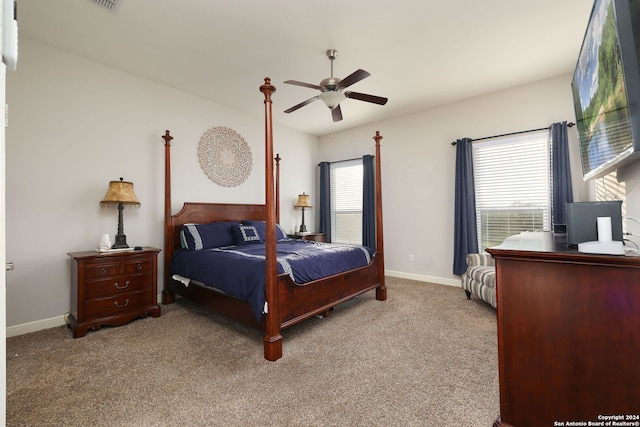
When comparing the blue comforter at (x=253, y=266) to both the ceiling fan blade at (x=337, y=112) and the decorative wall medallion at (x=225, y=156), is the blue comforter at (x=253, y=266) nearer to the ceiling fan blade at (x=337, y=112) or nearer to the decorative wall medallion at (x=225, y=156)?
the decorative wall medallion at (x=225, y=156)

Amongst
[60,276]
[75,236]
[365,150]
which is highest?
[365,150]

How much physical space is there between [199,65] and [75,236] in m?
2.21

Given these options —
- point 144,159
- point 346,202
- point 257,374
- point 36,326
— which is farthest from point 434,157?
point 36,326

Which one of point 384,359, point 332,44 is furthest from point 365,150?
point 384,359

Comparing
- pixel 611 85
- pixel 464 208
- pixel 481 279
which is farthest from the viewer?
pixel 464 208

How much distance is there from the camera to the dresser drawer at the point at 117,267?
8.62 ft

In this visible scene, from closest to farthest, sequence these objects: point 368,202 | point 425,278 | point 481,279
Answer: point 481,279, point 425,278, point 368,202

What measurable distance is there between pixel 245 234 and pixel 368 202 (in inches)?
85.6

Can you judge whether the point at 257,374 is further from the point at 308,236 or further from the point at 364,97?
the point at 308,236

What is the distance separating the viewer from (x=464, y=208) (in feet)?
12.9

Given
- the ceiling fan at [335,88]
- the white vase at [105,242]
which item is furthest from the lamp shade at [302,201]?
the white vase at [105,242]

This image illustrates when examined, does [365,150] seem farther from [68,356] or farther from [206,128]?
[68,356]

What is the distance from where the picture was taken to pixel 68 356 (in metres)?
2.20

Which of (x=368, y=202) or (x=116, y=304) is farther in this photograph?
(x=368, y=202)
